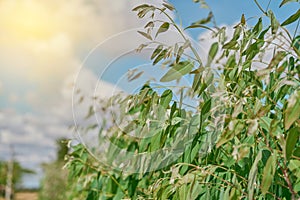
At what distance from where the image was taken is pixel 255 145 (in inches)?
29.7

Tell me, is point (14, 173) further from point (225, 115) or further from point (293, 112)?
point (293, 112)

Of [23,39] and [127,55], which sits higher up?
[23,39]

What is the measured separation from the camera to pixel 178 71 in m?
0.84

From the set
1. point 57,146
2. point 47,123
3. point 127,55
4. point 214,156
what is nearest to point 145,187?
point 127,55

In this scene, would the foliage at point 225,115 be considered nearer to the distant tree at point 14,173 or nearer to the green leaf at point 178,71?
the green leaf at point 178,71

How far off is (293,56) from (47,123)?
39.8 ft

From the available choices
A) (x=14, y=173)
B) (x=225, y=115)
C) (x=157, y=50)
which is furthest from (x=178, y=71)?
(x=14, y=173)

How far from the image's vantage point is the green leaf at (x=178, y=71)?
32.9 inches

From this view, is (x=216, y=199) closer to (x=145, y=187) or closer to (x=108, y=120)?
(x=145, y=187)

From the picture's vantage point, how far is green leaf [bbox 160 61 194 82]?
0.84 metres

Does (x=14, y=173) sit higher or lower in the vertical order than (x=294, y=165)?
higher

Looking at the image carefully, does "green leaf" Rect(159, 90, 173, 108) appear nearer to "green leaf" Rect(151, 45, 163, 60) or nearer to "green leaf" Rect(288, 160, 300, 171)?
"green leaf" Rect(151, 45, 163, 60)

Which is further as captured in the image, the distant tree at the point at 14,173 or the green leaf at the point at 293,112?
the distant tree at the point at 14,173

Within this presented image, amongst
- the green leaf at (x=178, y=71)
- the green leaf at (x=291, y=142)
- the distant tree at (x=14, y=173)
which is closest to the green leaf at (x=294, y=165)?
the green leaf at (x=291, y=142)
